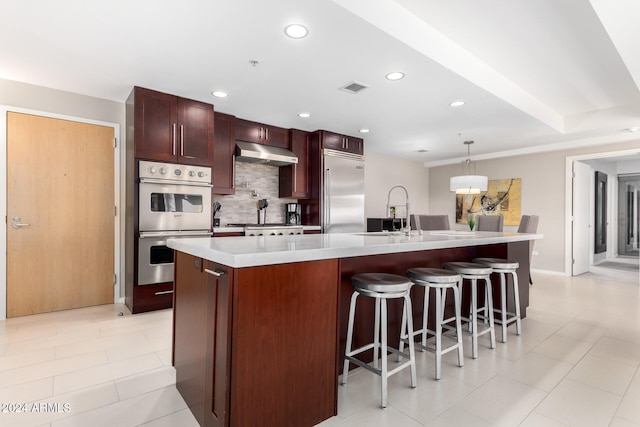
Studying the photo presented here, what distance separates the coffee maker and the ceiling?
4.65 ft

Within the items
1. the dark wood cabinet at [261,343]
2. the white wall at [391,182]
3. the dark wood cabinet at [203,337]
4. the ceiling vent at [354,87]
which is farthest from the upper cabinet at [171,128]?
the white wall at [391,182]

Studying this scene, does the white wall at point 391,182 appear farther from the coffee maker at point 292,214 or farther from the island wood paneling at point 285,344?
the island wood paneling at point 285,344

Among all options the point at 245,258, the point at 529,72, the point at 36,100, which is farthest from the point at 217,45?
the point at 529,72

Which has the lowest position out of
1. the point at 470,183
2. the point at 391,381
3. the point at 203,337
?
the point at 391,381

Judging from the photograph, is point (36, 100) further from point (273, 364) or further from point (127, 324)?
point (273, 364)

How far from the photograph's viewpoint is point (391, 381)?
2012 millimetres

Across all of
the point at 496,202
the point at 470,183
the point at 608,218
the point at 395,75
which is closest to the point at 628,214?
the point at 608,218

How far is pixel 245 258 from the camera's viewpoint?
126cm

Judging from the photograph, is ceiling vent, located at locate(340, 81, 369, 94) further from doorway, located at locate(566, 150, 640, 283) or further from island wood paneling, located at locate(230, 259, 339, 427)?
doorway, located at locate(566, 150, 640, 283)

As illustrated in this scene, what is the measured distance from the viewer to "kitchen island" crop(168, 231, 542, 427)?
1310 millimetres

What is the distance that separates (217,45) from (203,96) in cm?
115

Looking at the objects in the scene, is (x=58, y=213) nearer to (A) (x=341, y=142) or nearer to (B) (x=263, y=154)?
(B) (x=263, y=154)

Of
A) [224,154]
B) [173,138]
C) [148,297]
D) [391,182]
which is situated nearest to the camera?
[148,297]

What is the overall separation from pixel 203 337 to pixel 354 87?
2726 millimetres
